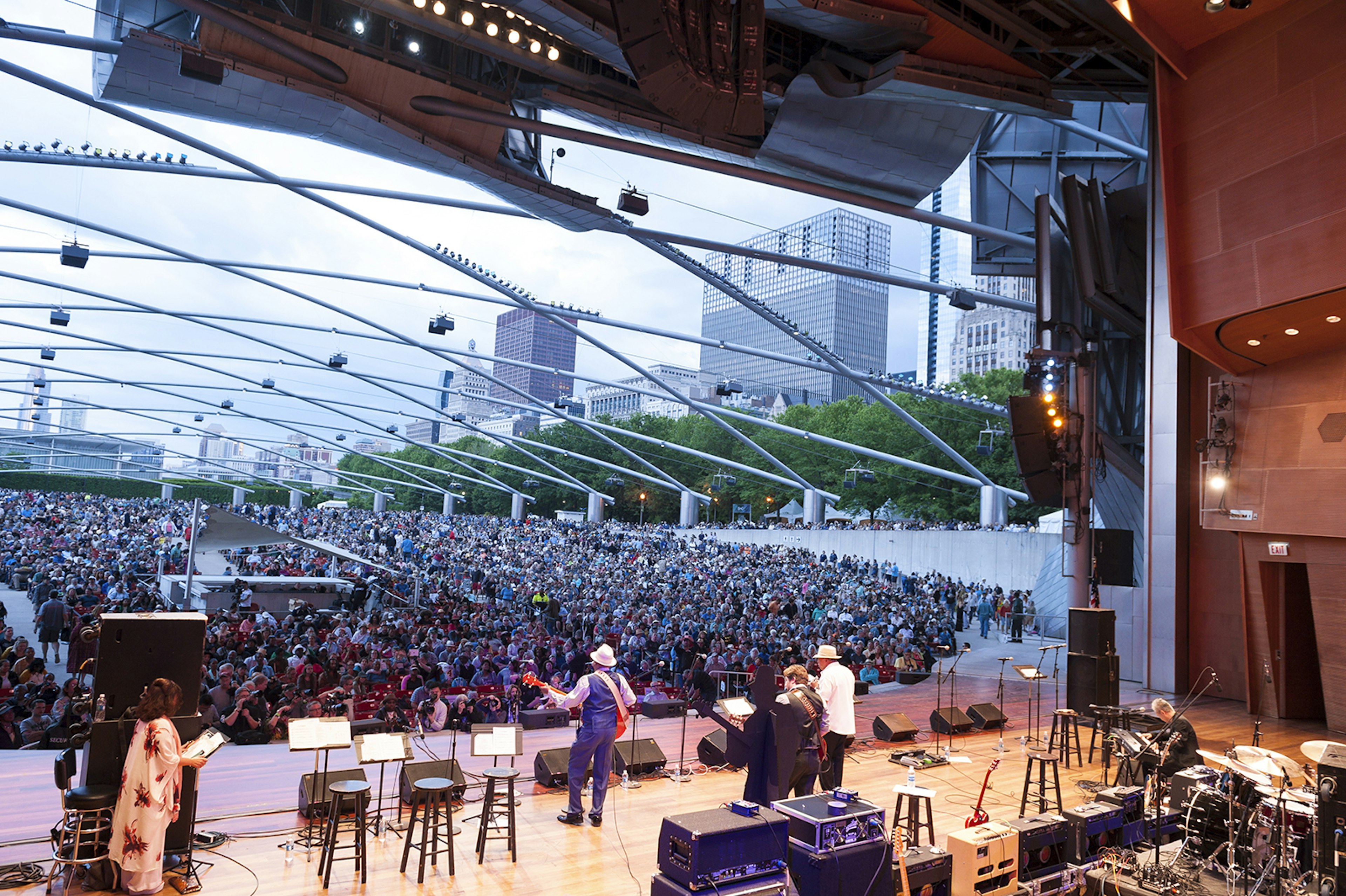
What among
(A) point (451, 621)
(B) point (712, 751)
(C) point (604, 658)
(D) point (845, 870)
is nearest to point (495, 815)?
(C) point (604, 658)

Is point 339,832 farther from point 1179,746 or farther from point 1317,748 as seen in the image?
point 1179,746

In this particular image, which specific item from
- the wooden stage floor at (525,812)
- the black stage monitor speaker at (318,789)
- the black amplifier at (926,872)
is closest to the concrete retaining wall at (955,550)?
the wooden stage floor at (525,812)

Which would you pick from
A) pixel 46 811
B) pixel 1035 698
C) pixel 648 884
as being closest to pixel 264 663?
pixel 46 811

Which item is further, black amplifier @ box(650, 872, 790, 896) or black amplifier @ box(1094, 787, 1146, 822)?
black amplifier @ box(1094, 787, 1146, 822)

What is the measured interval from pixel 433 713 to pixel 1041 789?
7.31 m

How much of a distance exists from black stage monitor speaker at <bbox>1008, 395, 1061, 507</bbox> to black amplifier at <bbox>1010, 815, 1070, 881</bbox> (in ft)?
34.5

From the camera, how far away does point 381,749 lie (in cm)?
653

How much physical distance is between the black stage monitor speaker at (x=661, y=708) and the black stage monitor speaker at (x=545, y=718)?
3.35ft

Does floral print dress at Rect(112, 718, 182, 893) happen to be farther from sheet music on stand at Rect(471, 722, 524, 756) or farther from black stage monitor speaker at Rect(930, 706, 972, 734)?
black stage monitor speaker at Rect(930, 706, 972, 734)

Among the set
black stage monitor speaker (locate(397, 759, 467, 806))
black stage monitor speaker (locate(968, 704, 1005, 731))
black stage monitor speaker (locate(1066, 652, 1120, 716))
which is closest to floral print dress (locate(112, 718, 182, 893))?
black stage monitor speaker (locate(397, 759, 467, 806))

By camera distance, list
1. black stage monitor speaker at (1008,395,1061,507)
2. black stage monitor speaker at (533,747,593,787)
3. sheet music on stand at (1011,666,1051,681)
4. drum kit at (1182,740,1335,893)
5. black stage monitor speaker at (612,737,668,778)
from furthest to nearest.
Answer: black stage monitor speaker at (1008,395,1061,507)
sheet music on stand at (1011,666,1051,681)
black stage monitor speaker at (612,737,668,778)
black stage monitor speaker at (533,747,593,787)
drum kit at (1182,740,1335,893)

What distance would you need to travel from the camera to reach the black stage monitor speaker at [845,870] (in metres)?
5.37

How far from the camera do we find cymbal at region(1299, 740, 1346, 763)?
6148 millimetres

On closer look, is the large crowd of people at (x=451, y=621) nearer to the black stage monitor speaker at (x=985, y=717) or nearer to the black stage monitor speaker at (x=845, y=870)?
the black stage monitor speaker at (x=985, y=717)
